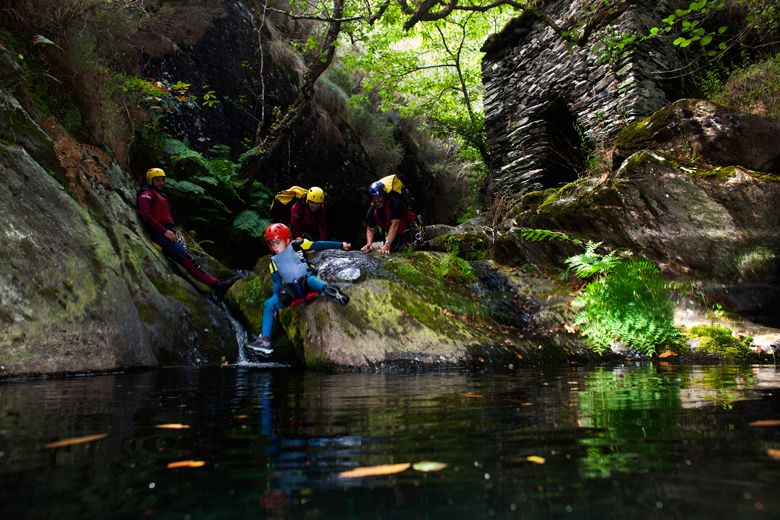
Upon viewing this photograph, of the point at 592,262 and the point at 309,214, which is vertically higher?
the point at 309,214

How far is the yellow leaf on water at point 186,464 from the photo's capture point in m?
1.32

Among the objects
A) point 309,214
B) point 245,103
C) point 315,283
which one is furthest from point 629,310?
point 245,103

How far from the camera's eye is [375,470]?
4.18 feet

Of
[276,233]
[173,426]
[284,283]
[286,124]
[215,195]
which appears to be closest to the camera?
[173,426]

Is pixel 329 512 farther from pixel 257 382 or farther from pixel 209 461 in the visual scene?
pixel 257 382

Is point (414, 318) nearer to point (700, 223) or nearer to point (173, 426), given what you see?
point (173, 426)

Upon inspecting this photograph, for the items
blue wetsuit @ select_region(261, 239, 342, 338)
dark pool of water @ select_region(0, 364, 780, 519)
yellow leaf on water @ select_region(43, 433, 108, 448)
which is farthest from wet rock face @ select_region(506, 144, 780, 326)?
yellow leaf on water @ select_region(43, 433, 108, 448)

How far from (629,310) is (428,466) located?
5489 mm

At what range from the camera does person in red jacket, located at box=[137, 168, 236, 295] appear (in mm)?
7966

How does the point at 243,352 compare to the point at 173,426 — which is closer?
the point at 173,426

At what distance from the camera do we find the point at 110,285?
16.9 ft

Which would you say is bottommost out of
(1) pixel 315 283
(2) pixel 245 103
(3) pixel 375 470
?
(3) pixel 375 470

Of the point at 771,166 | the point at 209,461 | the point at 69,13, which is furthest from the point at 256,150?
the point at 209,461

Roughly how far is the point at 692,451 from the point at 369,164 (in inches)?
603
